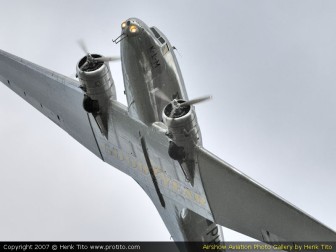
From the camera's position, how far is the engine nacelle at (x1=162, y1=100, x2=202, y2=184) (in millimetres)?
27075

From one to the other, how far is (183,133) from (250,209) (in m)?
4.25

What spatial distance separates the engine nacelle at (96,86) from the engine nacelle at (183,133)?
17.8ft

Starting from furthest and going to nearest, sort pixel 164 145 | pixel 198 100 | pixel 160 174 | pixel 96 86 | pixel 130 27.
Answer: pixel 96 86
pixel 160 174
pixel 164 145
pixel 130 27
pixel 198 100

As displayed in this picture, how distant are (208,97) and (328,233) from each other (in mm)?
7117

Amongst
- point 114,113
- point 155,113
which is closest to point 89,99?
point 114,113

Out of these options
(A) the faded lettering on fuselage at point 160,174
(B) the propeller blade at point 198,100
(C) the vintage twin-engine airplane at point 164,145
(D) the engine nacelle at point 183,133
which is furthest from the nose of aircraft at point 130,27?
(A) the faded lettering on fuselage at point 160,174

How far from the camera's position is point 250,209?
1071 inches

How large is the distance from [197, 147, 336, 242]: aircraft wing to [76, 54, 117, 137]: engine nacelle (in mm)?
6693

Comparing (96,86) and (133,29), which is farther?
(96,86)

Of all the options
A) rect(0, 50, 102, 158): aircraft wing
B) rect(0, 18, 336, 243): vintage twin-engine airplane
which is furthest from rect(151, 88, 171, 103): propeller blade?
rect(0, 50, 102, 158): aircraft wing

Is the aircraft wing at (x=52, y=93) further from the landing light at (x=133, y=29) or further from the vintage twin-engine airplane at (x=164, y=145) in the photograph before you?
→ the landing light at (x=133, y=29)

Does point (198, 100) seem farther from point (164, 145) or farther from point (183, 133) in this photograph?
point (164, 145)

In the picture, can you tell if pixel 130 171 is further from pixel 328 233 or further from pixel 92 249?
pixel 328 233

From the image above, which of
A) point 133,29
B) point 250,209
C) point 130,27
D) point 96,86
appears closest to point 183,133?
point 250,209
